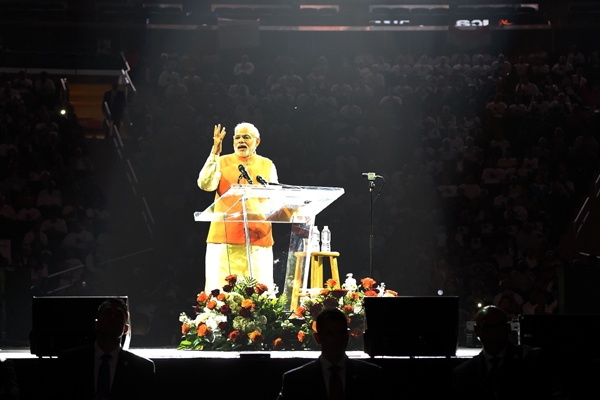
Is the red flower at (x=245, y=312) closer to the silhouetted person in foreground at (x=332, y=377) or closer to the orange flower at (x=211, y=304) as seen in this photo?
the orange flower at (x=211, y=304)

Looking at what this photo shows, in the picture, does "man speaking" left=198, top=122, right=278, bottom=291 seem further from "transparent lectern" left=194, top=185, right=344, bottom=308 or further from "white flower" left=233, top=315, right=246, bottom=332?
"white flower" left=233, top=315, right=246, bottom=332

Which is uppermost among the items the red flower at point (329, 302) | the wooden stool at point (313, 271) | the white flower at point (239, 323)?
the wooden stool at point (313, 271)

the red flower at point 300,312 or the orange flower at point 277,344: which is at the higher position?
the red flower at point 300,312

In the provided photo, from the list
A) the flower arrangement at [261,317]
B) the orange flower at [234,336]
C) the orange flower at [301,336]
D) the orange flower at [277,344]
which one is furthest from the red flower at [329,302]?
the orange flower at [234,336]

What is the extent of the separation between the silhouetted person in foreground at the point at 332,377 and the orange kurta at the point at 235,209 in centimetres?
269


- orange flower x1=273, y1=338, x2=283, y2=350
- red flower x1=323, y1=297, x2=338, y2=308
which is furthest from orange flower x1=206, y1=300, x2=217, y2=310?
red flower x1=323, y1=297, x2=338, y2=308

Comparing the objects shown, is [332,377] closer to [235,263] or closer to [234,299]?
[234,299]

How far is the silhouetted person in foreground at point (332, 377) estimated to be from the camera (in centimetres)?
351

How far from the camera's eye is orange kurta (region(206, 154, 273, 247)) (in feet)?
21.0

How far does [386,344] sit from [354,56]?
35.9 ft

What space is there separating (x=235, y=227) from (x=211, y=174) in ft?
1.54

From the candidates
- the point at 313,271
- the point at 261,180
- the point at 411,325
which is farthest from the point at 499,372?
the point at 261,180

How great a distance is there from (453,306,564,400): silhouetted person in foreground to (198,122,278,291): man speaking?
106 inches

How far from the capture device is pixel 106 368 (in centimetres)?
381
